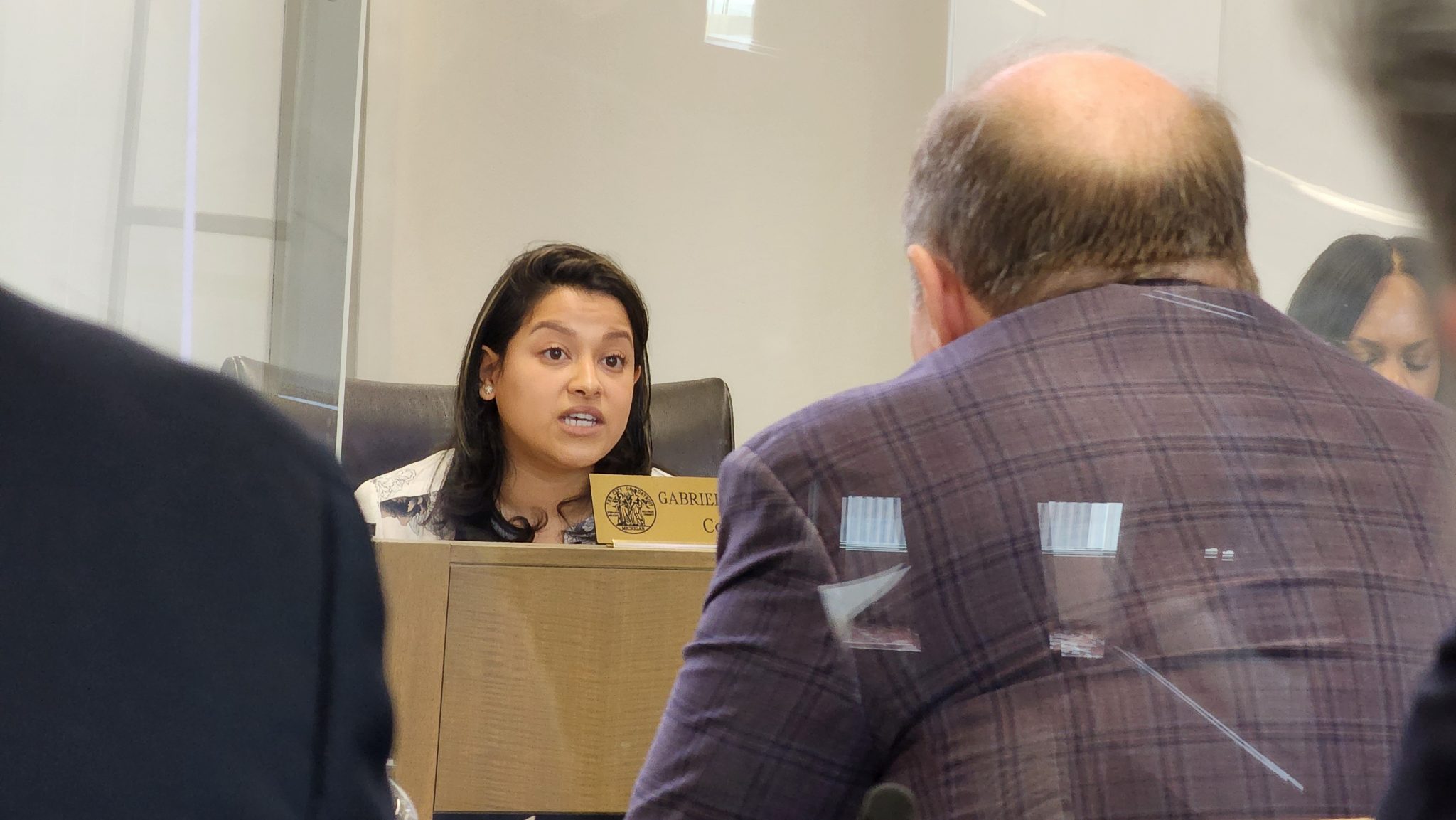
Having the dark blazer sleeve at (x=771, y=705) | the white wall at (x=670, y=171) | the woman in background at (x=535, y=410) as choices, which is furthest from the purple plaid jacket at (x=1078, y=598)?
the white wall at (x=670, y=171)

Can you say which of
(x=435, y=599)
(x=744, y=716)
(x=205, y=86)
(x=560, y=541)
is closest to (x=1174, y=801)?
(x=744, y=716)

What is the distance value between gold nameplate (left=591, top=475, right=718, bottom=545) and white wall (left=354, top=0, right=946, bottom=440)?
145 cm

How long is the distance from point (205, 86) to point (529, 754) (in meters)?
0.69

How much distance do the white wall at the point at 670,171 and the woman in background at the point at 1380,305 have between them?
161 cm

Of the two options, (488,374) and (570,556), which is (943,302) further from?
(488,374)

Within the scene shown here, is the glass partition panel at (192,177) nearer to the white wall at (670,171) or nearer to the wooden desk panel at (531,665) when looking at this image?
the wooden desk panel at (531,665)

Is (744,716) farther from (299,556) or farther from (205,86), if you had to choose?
(205,86)

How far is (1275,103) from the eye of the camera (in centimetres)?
143

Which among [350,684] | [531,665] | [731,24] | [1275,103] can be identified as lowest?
[531,665]

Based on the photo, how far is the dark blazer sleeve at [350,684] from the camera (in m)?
0.26

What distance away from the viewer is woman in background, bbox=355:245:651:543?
6.50 feet

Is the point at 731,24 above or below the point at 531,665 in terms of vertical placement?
above

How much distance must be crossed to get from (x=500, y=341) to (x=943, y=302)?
1251 millimetres

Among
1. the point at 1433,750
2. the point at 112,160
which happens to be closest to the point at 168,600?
the point at 1433,750
